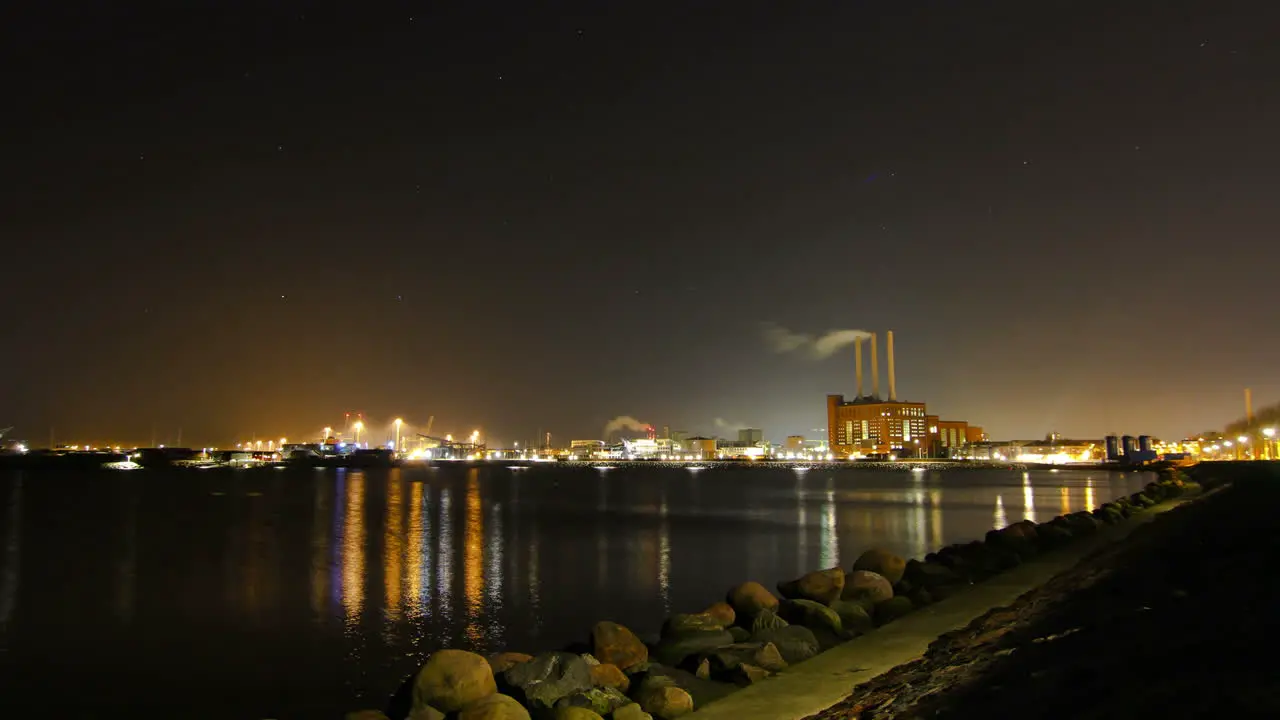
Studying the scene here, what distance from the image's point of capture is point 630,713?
904cm

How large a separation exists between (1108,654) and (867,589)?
6.88m

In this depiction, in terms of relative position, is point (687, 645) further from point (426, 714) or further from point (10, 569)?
point (10, 569)

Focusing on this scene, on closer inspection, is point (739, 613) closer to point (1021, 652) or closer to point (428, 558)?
point (1021, 652)

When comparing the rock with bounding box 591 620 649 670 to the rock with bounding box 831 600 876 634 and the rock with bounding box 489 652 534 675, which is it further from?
the rock with bounding box 831 600 876 634

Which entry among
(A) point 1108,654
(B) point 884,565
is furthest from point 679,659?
(B) point 884,565

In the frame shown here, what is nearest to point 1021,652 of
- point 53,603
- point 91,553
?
point 53,603

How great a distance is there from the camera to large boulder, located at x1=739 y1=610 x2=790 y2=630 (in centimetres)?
1301

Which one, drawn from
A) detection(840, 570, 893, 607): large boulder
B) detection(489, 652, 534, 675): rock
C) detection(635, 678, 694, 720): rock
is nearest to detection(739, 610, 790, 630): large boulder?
detection(840, 570, 893, 607): large boulder

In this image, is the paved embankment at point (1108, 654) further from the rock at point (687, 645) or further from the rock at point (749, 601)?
the rock at point (749, 601)

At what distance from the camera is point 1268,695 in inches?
236

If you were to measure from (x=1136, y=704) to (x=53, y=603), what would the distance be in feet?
80.9

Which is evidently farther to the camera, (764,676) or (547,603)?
(547,603)

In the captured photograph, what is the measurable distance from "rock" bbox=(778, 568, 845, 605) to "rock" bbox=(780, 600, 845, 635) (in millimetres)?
1039

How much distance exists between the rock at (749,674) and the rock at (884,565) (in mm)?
7531
